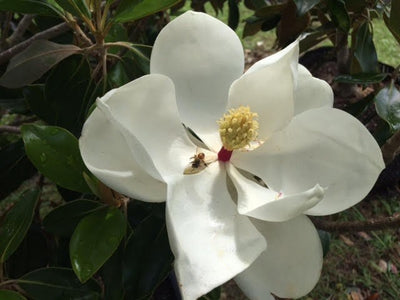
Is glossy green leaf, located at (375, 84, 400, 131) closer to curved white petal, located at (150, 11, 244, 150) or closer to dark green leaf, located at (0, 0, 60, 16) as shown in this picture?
curved white petal, located at (150, 11, 244, 150)

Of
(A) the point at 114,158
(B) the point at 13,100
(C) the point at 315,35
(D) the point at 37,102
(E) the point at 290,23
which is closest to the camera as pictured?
(A) the point at 114,158

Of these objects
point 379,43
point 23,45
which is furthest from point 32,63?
point 379,43

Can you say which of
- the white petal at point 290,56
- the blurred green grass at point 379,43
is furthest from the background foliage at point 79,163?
the blurred green grass at point 379,43

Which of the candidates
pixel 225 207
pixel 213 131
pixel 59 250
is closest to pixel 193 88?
pixel 213 131

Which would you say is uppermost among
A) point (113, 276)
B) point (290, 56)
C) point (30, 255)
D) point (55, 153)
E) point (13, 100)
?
point (290, 56)

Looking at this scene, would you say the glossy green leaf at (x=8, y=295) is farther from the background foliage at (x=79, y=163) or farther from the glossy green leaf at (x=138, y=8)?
the glossy green leaf at (x=138, y=8)

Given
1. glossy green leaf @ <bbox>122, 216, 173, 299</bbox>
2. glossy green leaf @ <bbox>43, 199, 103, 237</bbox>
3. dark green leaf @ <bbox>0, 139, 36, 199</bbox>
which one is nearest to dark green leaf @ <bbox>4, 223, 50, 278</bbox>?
dark green leaf @ <bbox>0, 139, 36, 199</bbox>

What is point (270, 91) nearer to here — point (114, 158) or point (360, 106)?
point (114, 158)
